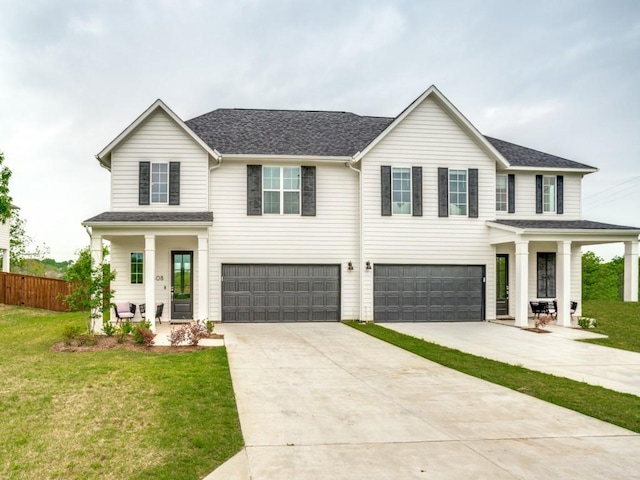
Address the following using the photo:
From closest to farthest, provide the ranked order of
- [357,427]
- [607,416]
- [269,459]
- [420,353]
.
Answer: [269,459], [357,427], [607,416], [420,353]

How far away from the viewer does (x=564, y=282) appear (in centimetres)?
1633

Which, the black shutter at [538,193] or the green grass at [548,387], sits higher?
the black shutter at [538,193]

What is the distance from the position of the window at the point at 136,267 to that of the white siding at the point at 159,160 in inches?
65.4

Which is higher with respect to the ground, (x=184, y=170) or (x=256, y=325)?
(x=184, y=170)

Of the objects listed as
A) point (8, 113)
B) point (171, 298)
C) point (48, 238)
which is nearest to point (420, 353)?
point (171, 298)

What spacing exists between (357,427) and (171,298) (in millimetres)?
12153

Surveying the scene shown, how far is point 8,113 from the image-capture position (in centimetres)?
2227

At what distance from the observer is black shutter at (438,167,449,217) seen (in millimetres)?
17641

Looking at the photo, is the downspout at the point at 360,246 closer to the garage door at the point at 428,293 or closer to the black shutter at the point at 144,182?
the garage door at the point at 428,293

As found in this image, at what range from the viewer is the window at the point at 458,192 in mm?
17781

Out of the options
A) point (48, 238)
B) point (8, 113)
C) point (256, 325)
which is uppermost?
point (8, 113)

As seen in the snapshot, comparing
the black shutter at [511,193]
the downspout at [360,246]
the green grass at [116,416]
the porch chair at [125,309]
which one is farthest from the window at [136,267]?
the black shutter at [511,193]

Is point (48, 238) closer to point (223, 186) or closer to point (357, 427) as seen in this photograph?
point (223, 186)

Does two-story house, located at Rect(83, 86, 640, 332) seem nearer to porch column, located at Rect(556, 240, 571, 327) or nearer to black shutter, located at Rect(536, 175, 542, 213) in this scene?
porch column, located at Rect(556, 240, 571, 327)
